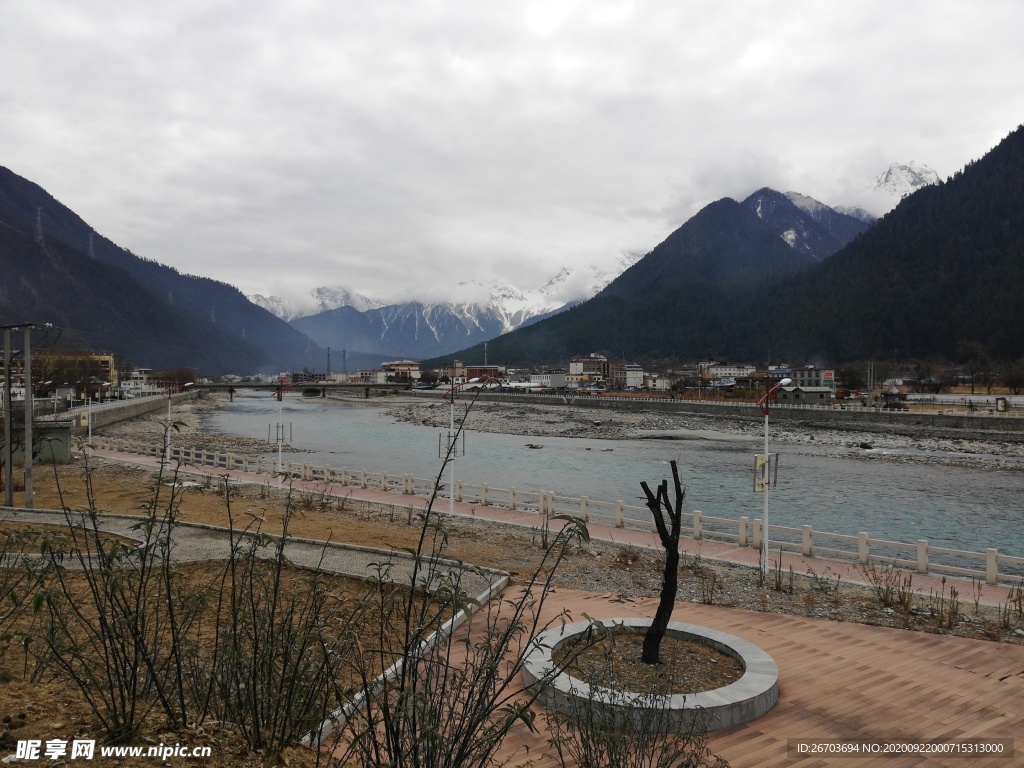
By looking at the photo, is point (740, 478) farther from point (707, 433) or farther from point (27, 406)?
point (27, 406)

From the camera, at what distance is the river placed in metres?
23.2

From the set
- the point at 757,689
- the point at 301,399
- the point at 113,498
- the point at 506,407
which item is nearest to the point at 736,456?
the point at 113,498

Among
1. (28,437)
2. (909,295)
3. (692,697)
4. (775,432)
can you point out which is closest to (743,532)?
(692,697)

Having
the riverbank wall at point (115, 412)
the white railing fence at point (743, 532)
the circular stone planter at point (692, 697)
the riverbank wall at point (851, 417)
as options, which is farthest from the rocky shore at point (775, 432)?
the circular stone planter at point (692, 697)

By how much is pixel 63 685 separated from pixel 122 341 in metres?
222

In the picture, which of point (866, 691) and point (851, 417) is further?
point (851, 417)

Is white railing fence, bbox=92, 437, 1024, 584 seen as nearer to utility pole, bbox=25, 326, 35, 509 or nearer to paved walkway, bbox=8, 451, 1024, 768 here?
utility pole, bbox=25, 326, 35, 509

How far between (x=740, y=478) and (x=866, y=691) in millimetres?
28299

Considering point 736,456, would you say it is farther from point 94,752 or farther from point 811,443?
point 94,752

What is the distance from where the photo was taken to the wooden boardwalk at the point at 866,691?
5.35m

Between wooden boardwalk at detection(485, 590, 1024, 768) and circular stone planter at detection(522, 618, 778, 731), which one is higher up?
circular stone planter at detection(522, 618, 778, 731)

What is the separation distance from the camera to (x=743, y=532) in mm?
14891

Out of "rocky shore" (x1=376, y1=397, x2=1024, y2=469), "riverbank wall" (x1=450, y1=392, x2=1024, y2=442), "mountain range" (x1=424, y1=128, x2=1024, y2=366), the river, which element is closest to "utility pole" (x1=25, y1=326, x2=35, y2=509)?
the river

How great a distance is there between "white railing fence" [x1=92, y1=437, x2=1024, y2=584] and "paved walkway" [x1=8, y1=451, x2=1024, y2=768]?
13.1 feet
